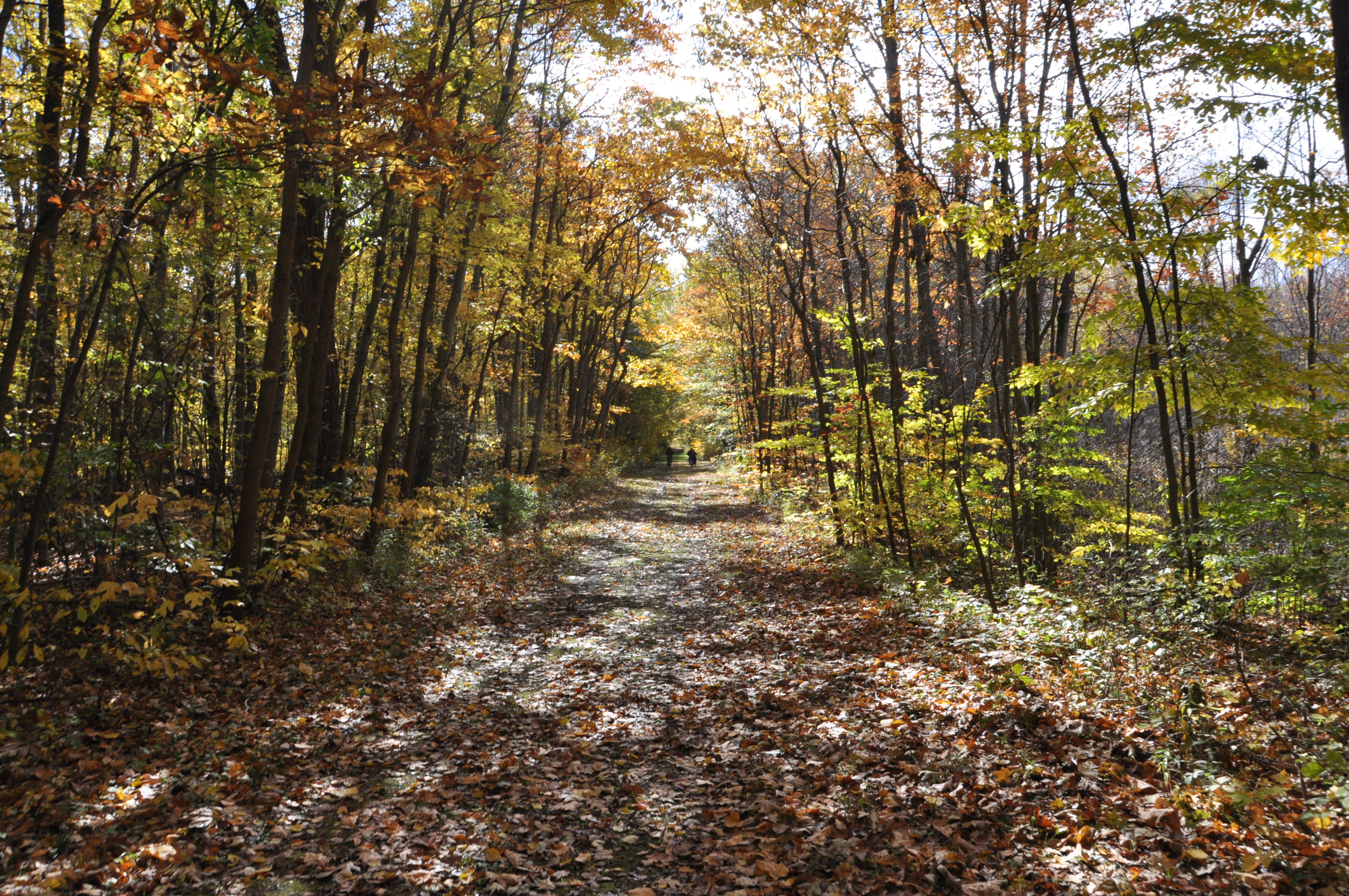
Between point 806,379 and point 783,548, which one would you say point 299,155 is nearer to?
point 783,548

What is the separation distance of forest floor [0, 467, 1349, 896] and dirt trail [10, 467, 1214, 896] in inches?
0.7

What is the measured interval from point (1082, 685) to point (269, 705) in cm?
678

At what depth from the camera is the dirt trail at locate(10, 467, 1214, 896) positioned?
3.84m

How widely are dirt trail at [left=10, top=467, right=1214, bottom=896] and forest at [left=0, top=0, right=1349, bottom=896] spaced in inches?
1.4

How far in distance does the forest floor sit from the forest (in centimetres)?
3

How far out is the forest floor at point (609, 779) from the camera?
3.79 m

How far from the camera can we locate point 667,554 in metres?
14.9

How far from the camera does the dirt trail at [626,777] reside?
3842mm

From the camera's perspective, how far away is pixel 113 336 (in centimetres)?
816

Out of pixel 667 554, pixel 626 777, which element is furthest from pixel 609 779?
pixel 667 554

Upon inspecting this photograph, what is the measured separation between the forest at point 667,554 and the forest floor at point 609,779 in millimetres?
35

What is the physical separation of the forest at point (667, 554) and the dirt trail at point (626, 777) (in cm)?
4

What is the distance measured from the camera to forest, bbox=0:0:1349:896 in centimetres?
417

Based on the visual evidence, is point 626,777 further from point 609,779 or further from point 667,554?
point 667,554
